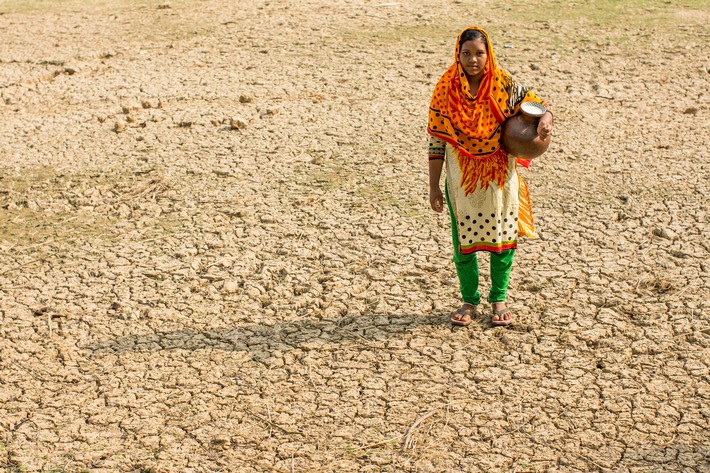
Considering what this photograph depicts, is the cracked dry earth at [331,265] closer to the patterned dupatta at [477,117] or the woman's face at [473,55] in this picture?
the patterned dupatta at [477,117]

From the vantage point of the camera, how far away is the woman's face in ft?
12.4

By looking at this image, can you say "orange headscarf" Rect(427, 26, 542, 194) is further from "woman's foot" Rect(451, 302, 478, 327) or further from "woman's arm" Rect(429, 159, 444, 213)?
"woman's foot" Rect(451, 302, 478, 327)

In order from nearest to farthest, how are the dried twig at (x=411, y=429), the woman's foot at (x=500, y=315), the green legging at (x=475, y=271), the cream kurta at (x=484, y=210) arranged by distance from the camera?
the dried twig at (x=411, y=429)
the cream kurta at (x=484, y=210)
the green legging at (x=475, y=271)
the woman's foot at (x=500, y=315)

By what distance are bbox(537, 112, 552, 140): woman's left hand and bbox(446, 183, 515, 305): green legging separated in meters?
0.59

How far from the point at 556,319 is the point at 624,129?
105 inches

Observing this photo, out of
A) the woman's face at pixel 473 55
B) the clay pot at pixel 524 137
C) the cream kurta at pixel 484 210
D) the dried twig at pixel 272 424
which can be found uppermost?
the woman's face at pixel 473 55

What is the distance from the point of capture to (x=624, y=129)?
21.3 ft

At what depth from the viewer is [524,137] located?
3.81m

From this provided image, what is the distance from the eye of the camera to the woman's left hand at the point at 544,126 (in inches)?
147

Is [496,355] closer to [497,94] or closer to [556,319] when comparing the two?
[556,319]

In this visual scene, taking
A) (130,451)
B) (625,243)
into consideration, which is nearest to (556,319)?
(625,243)

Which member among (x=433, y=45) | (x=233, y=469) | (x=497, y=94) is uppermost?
(x=497, y=94)

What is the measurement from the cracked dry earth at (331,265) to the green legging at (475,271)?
6.5 inches

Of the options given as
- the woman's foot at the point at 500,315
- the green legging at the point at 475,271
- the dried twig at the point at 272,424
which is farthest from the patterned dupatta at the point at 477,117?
the dried twig at the point at 272,424
